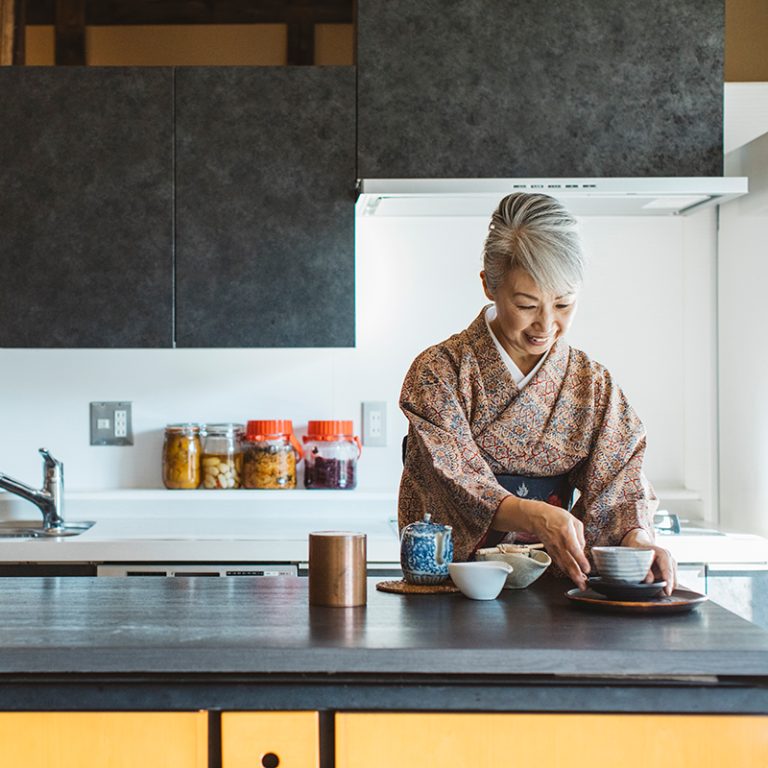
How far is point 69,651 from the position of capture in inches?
57.5

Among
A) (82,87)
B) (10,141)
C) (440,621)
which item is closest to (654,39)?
(82,87)

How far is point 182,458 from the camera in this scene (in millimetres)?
3455

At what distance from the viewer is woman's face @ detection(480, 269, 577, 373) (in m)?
2.17

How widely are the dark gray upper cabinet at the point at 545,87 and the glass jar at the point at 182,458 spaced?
1.00 meters

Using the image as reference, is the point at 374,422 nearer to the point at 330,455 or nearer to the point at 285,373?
the point at 330,455

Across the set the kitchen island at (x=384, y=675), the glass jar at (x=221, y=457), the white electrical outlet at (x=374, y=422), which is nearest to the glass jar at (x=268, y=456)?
the glass jar at (x=221, y=457)

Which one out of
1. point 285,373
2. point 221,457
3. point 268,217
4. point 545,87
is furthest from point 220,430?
point 545,87

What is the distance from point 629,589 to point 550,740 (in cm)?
35

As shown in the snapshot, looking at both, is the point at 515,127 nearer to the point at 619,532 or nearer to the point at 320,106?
the point at 320,106

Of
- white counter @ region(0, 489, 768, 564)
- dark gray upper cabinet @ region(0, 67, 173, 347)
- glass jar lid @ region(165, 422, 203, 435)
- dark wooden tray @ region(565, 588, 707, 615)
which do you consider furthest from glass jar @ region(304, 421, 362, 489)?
dark wooden tray @ region(565, 588, 707, 615)

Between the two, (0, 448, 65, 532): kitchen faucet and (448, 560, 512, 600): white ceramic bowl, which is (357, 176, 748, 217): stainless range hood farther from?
(448, 560, 512, 600): white ceramic bowl

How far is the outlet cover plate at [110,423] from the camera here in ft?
11.7

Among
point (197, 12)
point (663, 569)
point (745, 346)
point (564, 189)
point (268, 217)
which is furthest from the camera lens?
point (197, 12)

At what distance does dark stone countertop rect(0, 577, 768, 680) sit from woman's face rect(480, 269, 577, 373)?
1.97 ft
